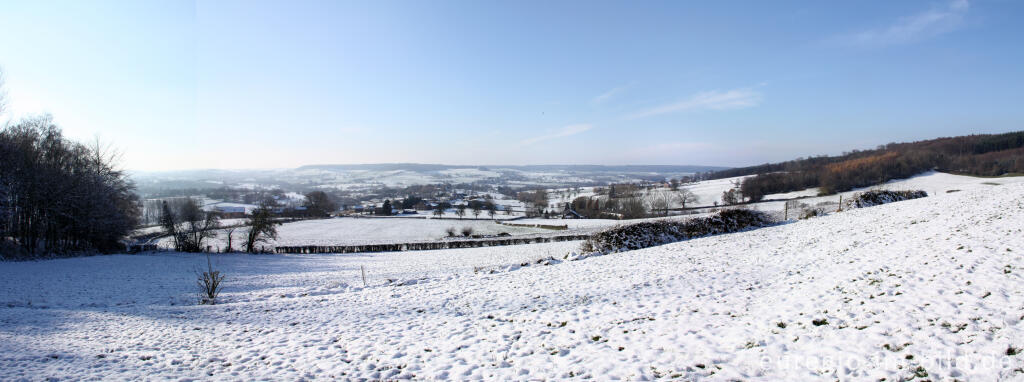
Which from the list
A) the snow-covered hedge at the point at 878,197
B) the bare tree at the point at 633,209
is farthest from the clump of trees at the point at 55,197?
the bare tree at the point at 633,209

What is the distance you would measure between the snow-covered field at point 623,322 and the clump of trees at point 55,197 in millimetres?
18554

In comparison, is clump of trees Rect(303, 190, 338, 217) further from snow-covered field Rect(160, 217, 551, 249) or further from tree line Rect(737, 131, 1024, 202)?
tree line Rect(737, 131, 1024, 202)

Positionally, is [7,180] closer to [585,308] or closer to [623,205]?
[585,308]

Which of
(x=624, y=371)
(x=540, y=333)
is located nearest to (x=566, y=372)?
(x=624, y=371)

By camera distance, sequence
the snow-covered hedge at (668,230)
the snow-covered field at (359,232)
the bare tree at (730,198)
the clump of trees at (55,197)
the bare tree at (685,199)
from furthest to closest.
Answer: the bare tree at (685,199) < the bare tree at (730,198) < the snow-covered field at (359,232) < the clump of trees at (55,197) < the snow-covered hedge at (668,230)

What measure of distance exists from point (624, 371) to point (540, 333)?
2.48 metres

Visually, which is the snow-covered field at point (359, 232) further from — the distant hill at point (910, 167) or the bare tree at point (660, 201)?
the distant hill at point (910, 167)

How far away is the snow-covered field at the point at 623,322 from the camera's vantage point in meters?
6.05

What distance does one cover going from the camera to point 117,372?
704 cm

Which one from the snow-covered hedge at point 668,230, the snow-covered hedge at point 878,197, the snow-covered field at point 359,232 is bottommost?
the snow-covered field at point 359,232

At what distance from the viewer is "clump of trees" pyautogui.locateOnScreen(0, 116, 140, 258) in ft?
90.5

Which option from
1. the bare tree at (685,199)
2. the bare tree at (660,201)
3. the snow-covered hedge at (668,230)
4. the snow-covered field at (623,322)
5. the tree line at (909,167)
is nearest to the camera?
the snow-covered field at (623,322)

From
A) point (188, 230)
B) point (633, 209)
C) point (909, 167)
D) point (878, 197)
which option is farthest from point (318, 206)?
point (909, 167)

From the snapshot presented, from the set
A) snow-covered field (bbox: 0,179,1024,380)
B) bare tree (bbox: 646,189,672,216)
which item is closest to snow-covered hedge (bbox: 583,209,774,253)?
snow-covered field (bbox: 0,179,1024,380)
